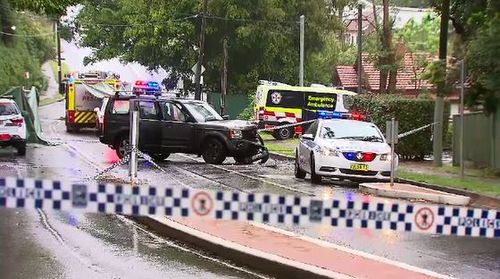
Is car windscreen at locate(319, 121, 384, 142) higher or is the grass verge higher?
car windscreen at locate(319, 121, 384, 142)

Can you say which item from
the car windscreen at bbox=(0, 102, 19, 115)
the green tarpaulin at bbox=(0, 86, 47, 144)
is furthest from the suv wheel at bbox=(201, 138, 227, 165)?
the green tarpaulin at bbox=(0, 86, 47, 144)

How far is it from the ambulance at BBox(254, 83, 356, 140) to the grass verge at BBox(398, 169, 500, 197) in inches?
563

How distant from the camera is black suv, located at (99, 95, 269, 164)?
63.5 ft

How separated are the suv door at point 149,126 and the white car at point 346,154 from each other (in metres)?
4.60

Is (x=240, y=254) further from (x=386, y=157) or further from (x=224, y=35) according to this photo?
(x=224, y=35)

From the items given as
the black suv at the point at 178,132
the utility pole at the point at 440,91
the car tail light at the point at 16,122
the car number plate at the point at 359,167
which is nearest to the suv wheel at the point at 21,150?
Result: the car tail light at the point at 16,122

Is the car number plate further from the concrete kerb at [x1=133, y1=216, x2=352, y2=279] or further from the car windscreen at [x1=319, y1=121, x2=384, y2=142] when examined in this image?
the concrete kerb at [x1=133, y1=216, x2=352, y2=279]

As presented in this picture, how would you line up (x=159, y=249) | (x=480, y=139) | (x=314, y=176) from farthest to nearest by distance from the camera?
(x=480, y=139) → (x=314, y=176) → (x=159, y=249)

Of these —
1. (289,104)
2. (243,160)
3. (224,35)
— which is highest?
(224,35)

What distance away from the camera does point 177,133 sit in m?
19.5

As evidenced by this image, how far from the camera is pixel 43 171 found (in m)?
16.6

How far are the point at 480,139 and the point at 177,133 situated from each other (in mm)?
8471

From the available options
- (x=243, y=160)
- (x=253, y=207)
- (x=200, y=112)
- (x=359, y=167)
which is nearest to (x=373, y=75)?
(x=243, y=160)

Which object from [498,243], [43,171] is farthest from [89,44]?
[498,243]
